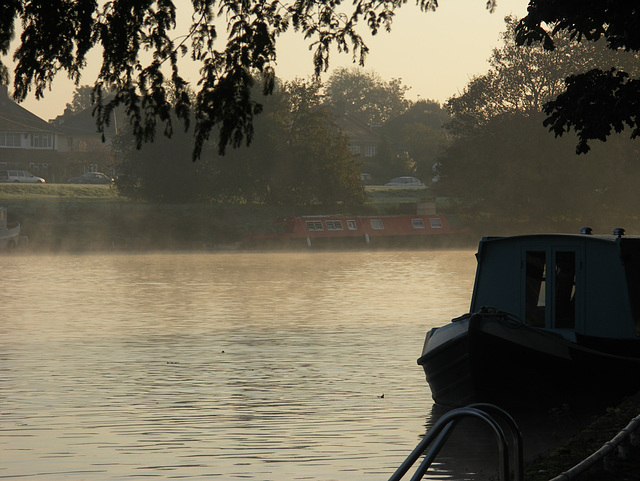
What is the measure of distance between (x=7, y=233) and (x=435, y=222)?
74.3 ft

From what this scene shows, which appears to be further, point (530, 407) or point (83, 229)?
point (83, 229)

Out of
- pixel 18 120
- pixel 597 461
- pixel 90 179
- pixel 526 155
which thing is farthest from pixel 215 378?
pixel 18 120

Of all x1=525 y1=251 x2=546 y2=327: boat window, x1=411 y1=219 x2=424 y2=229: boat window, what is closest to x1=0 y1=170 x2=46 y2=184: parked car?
x1=411 y1=219 x2=424 y2=229: boat window

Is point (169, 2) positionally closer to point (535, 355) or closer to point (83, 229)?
point (535, 355)

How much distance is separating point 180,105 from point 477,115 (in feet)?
190

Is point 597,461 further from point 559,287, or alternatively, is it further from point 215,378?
point 215,378

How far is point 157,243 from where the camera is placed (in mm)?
56250

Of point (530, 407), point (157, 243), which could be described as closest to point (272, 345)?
point (530, 407)

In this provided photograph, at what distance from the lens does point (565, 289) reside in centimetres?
1451

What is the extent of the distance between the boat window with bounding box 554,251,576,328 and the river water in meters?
2.09

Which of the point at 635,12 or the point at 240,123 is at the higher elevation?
the point at 635,12

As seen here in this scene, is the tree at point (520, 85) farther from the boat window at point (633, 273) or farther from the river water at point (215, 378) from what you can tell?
the boat window at point (633, 273)

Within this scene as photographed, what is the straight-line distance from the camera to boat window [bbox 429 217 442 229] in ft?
201

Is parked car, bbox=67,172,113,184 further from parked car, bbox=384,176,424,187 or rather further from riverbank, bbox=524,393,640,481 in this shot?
riverbank, bbox=524,393,640,481
